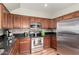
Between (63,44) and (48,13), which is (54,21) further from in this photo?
(63,44)

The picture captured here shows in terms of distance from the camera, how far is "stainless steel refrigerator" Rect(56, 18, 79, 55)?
8.18 ft

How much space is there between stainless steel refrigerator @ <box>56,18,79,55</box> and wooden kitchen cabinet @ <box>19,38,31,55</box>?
1.22 meters

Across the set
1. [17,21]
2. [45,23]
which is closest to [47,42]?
[45,23]

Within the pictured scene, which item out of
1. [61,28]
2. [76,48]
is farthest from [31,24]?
[76,48]

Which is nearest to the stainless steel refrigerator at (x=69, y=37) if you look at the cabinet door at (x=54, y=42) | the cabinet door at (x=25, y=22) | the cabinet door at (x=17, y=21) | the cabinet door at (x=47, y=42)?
the cabinet door at (x=54, y=42)

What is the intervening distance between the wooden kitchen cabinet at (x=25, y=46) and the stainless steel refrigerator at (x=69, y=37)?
1.22m

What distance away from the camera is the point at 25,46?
339 centimetres

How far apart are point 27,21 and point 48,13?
1.36 m

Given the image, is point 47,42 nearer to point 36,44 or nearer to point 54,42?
point 54,42

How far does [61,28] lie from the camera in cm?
309

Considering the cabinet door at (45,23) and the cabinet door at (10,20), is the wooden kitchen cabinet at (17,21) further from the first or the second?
the cabinet door at (45,23)

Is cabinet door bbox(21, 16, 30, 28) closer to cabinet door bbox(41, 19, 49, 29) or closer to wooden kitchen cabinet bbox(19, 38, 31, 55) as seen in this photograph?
wooden kitchen cabinet bbox(19, 38, 31, 55)

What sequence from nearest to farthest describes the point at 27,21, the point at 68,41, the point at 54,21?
the point at 68,41
the point at 27,21
the point at 54,21

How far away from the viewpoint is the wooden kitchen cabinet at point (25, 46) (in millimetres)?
3296
